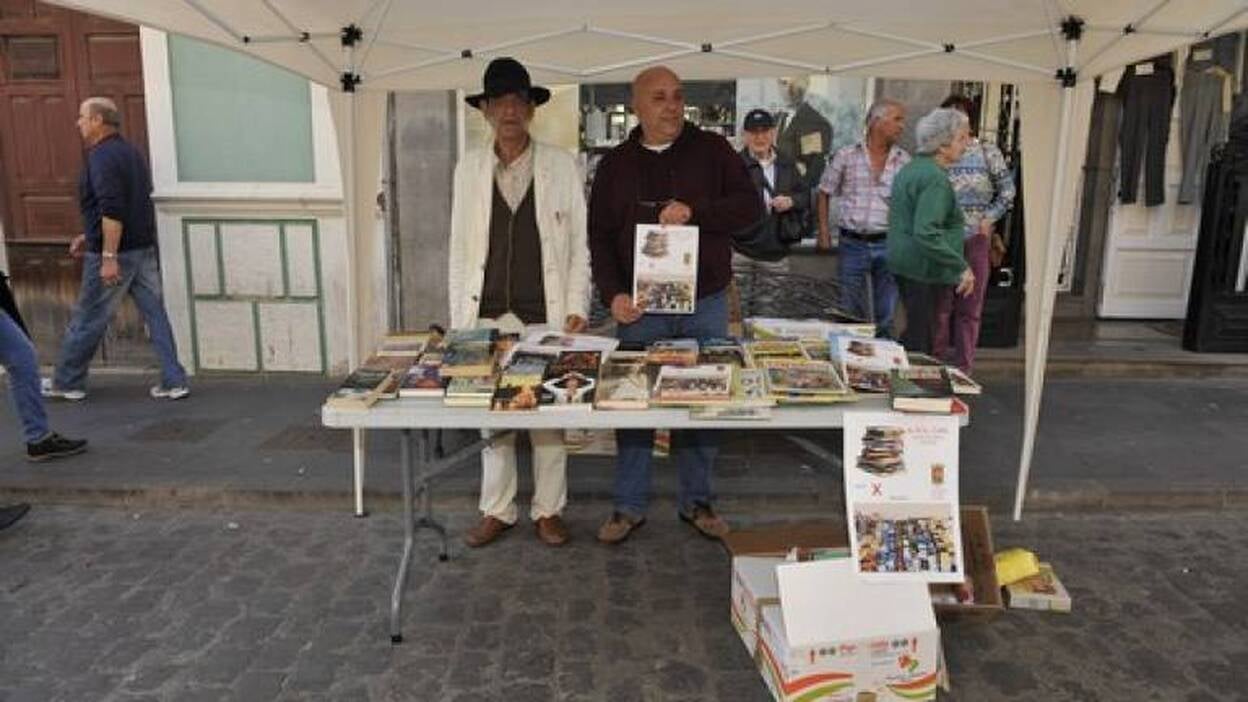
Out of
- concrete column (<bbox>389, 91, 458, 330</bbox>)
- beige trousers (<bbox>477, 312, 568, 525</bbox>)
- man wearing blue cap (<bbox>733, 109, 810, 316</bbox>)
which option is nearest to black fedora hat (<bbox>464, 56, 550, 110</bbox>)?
beige trousers (<bbox>477, 312, 568, 525</bbox>)

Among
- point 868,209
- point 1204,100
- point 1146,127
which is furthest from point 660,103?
point 1204,100

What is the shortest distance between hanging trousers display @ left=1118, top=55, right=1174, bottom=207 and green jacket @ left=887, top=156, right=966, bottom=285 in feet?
11.8

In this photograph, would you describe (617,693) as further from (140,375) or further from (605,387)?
(140,375)

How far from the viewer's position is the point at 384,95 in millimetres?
4309

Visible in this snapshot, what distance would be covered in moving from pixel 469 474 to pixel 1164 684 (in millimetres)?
3225

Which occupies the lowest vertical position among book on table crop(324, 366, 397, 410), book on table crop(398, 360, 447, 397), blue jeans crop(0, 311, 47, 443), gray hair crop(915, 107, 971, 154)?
blue jeans crop(0, 311, 47, 443)

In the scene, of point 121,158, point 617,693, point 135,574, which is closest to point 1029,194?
point 617,693

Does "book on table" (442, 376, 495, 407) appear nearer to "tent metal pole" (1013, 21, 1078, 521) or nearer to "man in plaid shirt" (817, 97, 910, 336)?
"tent metal pole" (1013, 21, 1078, 521)

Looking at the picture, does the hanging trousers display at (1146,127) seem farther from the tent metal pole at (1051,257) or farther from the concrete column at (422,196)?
the concrete column at (422,196)

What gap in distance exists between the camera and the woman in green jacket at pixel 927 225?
4.89 m

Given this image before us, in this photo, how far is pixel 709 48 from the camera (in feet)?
14.0

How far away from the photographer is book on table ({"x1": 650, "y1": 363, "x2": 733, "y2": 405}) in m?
2.98

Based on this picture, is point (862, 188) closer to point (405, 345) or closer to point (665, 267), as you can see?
point (665, 267)

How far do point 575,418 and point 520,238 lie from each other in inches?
50.3
